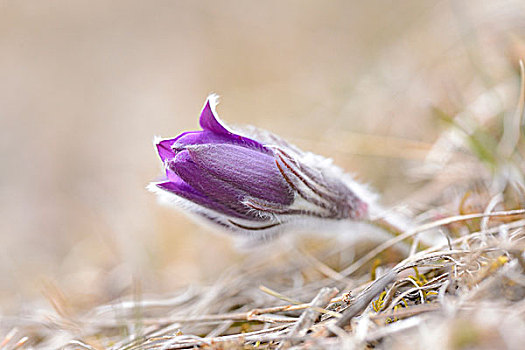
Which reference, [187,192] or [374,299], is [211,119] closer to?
[187,192]

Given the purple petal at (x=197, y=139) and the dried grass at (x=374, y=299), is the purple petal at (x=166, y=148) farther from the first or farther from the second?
the dried grass at (x=374, y=299)

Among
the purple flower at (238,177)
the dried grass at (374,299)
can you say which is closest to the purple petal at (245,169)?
the purple flower at (238,177)

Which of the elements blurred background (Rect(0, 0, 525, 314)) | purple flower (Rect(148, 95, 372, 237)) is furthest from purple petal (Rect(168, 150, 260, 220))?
blurred background (Rect(0, 0, 525, 314))

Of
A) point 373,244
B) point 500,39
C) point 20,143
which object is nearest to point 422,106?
point 500,39

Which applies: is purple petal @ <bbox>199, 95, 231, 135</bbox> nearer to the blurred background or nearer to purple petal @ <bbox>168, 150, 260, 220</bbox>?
purple petal @ <bbox>168, 150, 260, 220</bbox>

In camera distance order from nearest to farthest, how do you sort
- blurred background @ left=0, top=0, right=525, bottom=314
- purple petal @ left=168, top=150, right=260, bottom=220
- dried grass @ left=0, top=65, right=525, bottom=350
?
dried grass @ left=0, top=65, right=525, bottom=350 < purple petal @ left=168, top=150, right=260, bottom=220 < blurred background @ left=0, top=0, right=525, bottom=314

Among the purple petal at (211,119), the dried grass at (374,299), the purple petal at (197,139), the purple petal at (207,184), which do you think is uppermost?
the purple petal at (211,119)
